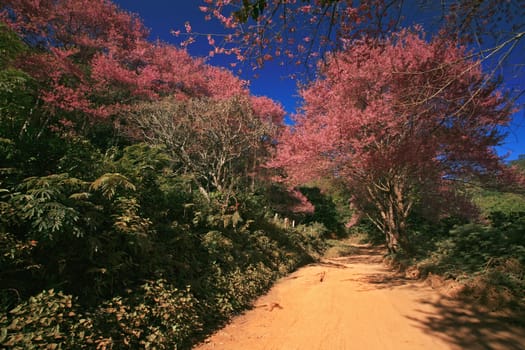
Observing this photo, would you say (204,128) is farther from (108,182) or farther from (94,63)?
(108,182)

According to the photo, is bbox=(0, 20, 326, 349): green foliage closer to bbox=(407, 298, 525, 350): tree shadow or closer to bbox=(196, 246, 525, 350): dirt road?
bbox=(196, 246, 525, 350): dirt road

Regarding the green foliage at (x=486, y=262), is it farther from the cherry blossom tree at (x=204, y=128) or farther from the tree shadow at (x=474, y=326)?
the cherry blossom tree at (x=204, y=128)

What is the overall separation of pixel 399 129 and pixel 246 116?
6286 millimetres

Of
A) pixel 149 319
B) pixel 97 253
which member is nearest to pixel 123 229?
pixel 97 253

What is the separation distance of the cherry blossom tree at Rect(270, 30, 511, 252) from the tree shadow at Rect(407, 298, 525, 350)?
4.60m

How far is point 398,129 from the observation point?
8430 mm

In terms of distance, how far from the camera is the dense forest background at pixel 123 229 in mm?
2648

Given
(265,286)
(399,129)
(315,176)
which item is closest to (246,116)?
(315,176)

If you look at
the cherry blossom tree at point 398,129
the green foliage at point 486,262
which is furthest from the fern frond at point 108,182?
the green foliage at point 486,262

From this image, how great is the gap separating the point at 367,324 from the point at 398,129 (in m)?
6.38

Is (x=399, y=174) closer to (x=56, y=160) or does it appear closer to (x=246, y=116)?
(x=246, y=116)

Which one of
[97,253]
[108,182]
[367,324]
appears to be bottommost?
[367,324]

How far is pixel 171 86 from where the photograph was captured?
15.7m

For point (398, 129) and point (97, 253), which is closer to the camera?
point (97, 253)
